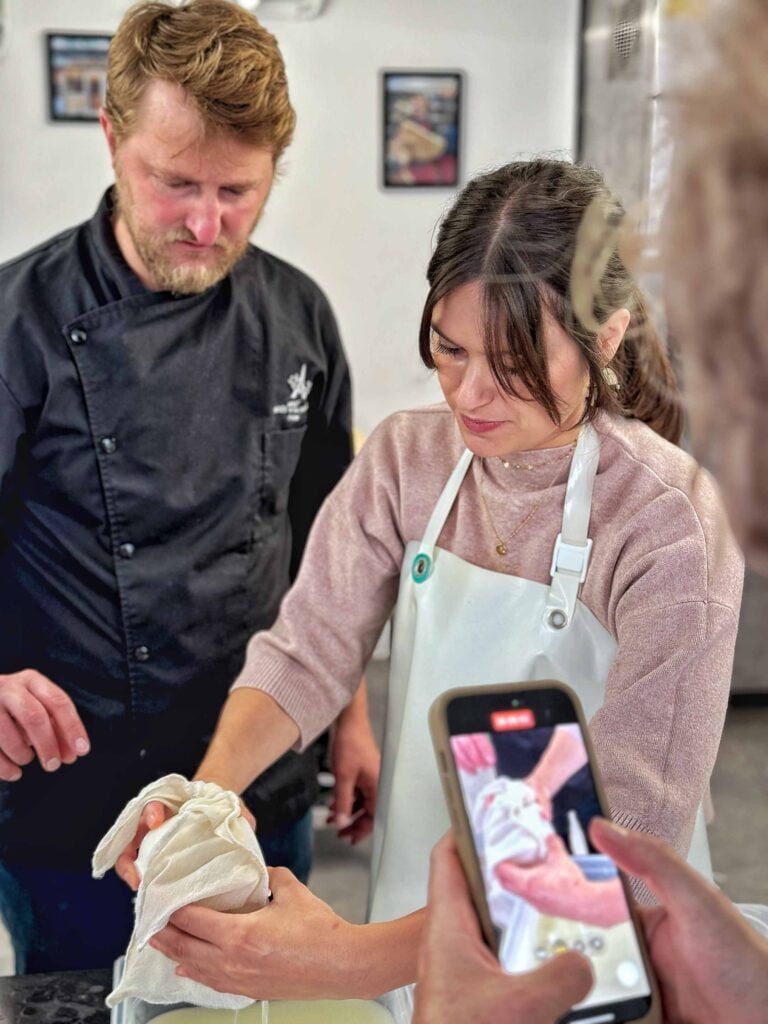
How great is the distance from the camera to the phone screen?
736mm

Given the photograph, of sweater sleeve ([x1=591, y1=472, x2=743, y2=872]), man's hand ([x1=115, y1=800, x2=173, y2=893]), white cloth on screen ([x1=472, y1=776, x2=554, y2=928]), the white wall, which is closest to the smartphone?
white cloth on screen ([x1=472, y1=776, x2=554, y2=928])

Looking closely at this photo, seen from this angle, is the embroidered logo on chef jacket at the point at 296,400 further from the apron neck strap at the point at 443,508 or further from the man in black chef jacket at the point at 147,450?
the apron neck strap at the point at 443,508

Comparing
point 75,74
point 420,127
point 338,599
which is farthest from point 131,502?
point 420,127

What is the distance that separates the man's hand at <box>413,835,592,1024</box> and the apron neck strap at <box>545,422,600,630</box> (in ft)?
1.41

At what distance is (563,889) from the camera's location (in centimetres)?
75

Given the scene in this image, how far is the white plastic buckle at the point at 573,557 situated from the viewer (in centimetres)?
112

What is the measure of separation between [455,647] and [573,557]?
0.16 m

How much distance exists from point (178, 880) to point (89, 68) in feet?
10.7

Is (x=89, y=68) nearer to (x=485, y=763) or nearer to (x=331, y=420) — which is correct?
(x=331, y=420)

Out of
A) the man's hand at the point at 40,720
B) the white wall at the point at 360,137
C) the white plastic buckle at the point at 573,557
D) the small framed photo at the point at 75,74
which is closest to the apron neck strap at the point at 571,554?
the white plastic buckle at the point at 573,557

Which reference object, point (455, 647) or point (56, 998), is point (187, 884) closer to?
point (56, 998)

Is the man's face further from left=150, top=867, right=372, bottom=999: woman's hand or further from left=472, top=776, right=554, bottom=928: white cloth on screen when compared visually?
left=472, top=776, right=554, bottom=928: white cloth on screen

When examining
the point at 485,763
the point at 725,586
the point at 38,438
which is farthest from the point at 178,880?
the point at 38,438

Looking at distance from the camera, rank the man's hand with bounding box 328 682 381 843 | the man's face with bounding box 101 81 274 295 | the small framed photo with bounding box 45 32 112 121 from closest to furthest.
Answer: the man's face with bounding box 101 81 274 295
the man's hand with bounding box 328 682 381 843
the small framed photo with bounding box 45 32 112 121
